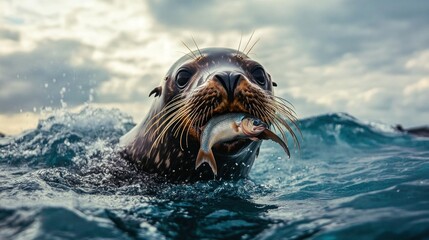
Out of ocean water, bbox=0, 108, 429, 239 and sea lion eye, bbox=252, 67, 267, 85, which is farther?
sea lion eye, bbox=252, 67, 267, 85

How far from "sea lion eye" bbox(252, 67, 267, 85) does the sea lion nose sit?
75 centimetres

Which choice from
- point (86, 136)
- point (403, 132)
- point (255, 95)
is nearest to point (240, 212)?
point (255, 95)

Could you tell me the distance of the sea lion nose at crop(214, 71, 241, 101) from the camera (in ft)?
11.5

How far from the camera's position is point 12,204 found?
345 cm

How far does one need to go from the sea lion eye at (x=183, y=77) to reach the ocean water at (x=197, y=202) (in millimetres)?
876

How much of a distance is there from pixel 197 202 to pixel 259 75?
4.00ft

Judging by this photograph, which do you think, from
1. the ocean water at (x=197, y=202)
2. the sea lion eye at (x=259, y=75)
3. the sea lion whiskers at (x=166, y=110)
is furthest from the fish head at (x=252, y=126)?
the sea lion eye at (x=259, y=75)

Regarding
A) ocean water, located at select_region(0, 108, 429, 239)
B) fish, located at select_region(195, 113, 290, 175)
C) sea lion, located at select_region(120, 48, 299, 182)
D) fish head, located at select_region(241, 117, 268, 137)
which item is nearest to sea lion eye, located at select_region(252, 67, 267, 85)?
sea lion, located at select_region(120, 48, 299, 182)

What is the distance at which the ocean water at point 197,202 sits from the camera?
2969mm

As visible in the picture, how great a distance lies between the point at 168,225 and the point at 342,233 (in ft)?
3.67

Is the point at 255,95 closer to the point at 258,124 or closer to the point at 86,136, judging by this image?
the point at 258,124

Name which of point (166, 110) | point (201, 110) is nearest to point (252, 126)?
point (201, 110)

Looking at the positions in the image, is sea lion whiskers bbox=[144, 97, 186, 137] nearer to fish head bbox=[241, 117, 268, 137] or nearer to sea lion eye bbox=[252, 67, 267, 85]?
sea lion eye bbox=[252, 67, 267, 85]

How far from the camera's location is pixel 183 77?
432 centimetres
